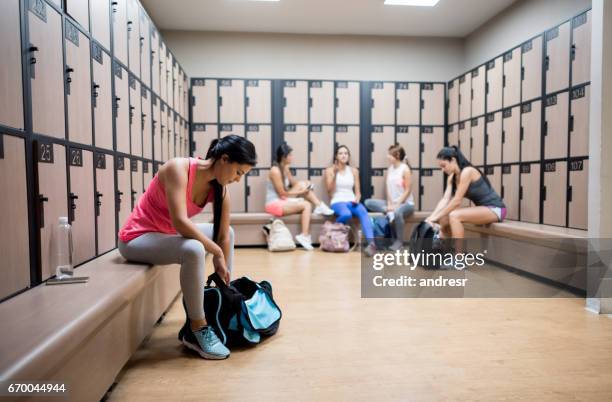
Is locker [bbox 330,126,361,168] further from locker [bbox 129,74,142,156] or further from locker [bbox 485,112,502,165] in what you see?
locker [bbox 129,74,142,156]

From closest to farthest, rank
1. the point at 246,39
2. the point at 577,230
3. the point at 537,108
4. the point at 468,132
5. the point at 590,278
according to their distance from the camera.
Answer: the point at 590,278 < the point at 577,230 < the point at 537,108 < the point at 468,132 < the point at 246,39

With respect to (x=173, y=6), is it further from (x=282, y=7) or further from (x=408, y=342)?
(x=408, y=342)

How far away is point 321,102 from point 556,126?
278 cm

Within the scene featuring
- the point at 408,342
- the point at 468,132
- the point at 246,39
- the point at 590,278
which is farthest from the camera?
the point at 246,39

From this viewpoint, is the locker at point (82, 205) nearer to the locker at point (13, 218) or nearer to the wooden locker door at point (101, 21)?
the locker at point (13, 218)

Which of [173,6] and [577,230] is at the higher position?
[173,6]

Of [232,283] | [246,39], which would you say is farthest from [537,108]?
[246,39]

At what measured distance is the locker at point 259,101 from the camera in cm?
555

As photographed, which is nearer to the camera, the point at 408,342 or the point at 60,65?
the point at 60,65

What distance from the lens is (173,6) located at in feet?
16.2

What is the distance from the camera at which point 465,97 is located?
5344mm

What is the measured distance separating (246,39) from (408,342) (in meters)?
4.76

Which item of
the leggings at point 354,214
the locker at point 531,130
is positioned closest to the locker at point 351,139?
the leggings at point 354,214

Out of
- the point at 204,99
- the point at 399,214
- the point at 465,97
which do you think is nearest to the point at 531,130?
the point at 465,97
